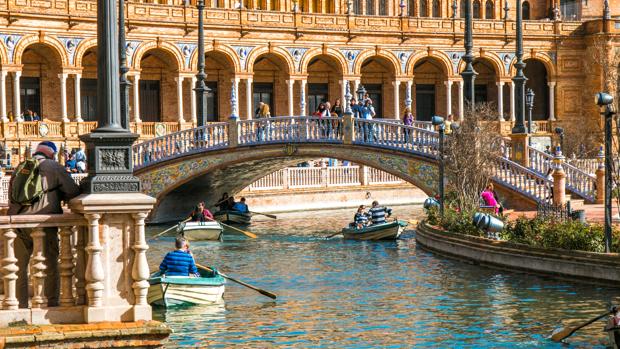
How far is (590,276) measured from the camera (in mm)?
22828

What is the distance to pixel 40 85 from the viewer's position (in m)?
54.5

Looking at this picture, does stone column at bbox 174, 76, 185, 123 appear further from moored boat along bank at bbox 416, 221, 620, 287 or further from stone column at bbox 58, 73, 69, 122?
moored boat along bank at bbox 416, 221, 620, 287

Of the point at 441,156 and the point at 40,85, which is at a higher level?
the point at 40,85

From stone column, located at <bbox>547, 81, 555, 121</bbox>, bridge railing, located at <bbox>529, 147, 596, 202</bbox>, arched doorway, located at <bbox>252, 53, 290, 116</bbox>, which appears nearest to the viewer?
bridge railing, located at <bbox>529, 147, 596, 202</bbox>

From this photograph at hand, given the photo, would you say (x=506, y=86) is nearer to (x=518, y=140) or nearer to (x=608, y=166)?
(x=518, y=140)

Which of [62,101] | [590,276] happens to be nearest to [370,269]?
[590,276]

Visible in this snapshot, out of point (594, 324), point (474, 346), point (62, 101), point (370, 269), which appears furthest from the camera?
point (62, 101)

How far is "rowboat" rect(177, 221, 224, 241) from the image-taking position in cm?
3588

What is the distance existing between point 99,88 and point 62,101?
40.5 meters

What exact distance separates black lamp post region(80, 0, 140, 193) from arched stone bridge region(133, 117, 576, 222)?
76.8 ft

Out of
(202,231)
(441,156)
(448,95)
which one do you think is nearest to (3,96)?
(202,231)

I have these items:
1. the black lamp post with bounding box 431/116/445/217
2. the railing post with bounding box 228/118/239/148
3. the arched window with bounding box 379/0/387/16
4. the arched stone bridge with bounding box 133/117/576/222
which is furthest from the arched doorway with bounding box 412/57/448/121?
the black lamp post with bounding box 431/116/445/217

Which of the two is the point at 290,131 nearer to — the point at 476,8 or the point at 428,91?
the point at 428,91

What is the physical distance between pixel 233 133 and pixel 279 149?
5.05 feet
